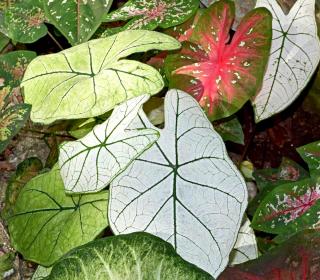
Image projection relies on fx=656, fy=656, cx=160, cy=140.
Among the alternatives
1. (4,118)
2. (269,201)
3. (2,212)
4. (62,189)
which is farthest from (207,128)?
(2,212)

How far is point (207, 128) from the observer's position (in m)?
1.48

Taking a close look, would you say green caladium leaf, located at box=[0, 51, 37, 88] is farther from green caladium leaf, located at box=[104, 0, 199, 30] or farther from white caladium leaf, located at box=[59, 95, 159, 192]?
white caladium leaf, located at box=[59, 95, 159, 192]

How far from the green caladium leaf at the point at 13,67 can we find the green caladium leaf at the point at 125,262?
72cm

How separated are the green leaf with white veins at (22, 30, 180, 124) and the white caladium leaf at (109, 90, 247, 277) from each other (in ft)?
0.25

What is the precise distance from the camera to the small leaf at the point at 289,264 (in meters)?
1.25

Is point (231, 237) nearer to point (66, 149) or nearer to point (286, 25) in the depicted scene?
point (66, 149)

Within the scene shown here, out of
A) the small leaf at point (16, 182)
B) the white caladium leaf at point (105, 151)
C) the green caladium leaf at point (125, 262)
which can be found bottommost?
the small leaf at point (16, 182)

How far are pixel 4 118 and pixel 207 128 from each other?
0.52 metres

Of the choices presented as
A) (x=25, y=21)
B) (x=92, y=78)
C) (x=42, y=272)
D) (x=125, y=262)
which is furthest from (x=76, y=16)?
(x=125, y=262)

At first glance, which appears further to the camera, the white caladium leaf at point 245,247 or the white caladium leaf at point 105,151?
the white caladium leaf at point 245,247

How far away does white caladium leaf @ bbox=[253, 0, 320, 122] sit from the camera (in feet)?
5.66

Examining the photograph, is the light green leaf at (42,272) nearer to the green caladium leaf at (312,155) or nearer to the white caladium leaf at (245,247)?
the white caladium leaf at (245,247)

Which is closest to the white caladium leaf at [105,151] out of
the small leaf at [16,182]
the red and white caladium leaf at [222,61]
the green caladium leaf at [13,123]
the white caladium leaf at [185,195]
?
the white caladium leaf at [185,195]

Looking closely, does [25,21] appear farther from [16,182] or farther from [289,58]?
[289,58]
